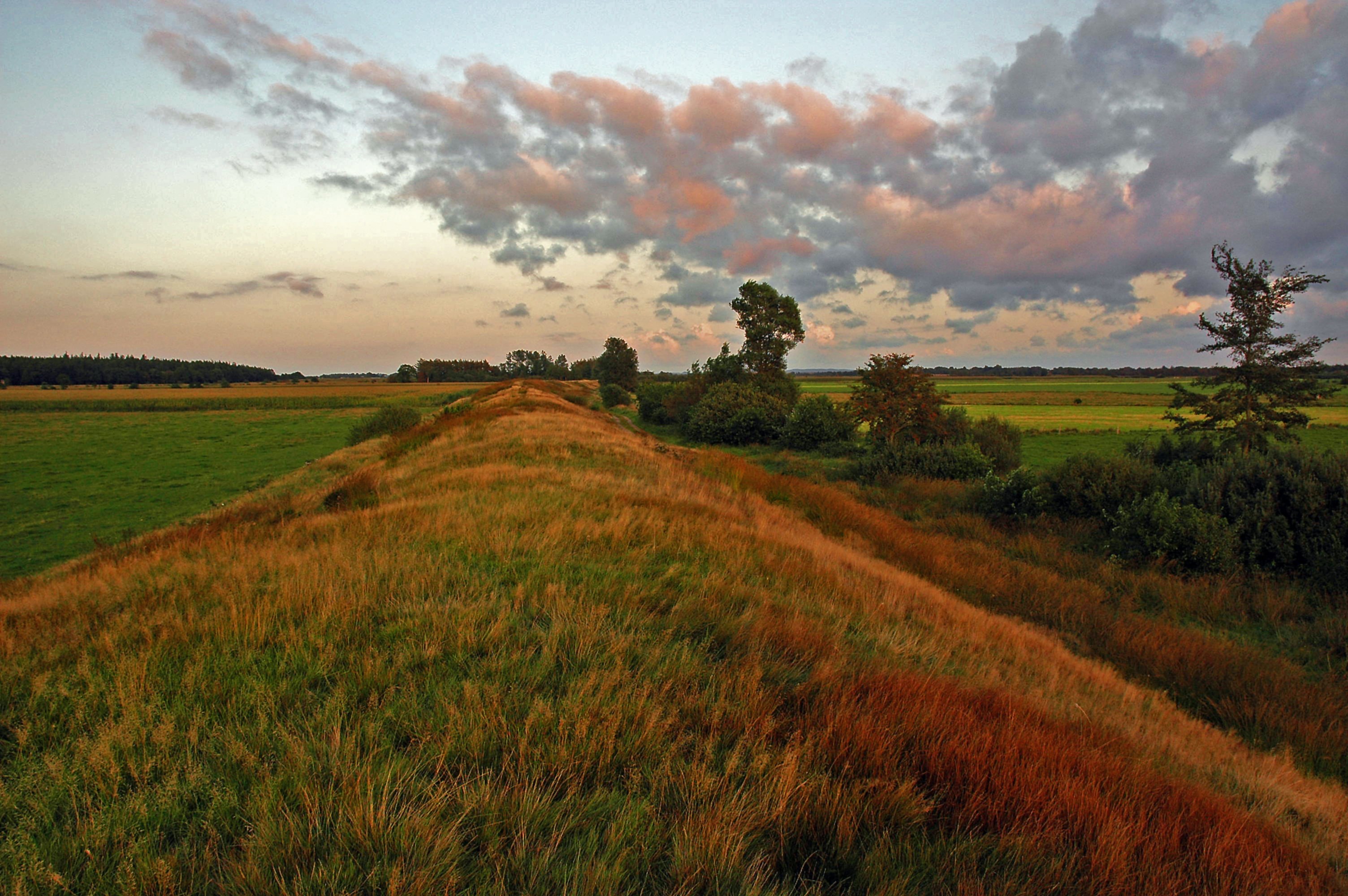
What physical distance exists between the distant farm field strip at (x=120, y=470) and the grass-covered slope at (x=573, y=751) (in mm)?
Result: 14975

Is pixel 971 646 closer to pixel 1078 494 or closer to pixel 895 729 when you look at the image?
A: pixel 895 729

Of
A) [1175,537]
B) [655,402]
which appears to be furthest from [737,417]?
[1175,537]

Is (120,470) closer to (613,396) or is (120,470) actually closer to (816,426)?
(816,426)

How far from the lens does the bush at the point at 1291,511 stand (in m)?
10.4

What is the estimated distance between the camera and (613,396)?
85188 millimetres

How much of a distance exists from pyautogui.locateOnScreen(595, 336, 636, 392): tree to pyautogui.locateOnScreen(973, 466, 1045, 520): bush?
8034cm

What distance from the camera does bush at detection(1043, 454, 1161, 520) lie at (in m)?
14.5

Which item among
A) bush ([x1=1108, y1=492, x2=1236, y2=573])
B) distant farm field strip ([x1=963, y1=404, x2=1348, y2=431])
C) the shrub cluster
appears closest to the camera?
the shrub cluster

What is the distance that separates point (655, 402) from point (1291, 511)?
52025 millimetres

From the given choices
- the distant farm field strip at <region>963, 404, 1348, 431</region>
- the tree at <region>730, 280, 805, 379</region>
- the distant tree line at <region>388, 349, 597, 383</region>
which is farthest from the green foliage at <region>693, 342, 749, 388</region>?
the distant tree line at <region>388, 349, 597, 383</region>

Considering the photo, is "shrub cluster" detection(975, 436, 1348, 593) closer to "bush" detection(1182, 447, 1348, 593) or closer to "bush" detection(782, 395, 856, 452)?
"bush" detection(1182, 447, 1348, 593)

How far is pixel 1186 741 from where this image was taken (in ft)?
15.8

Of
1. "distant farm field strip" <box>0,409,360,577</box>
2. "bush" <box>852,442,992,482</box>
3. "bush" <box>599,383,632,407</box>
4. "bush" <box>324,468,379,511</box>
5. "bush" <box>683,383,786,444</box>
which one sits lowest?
"distant farm field strip" <box>0,409,360,577</box>

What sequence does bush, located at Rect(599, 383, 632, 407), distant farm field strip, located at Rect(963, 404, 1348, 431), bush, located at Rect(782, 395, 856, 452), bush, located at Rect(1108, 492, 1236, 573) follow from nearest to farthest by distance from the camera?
bush, located at Rect(1108, 492, 1236, 573) → bush, located at Rect(782, 395, 856, 452) → distant farm field strip, located at Rect(963, 404, 1348, 431) → bush, located at Rect(599, 383, 632, 407)
